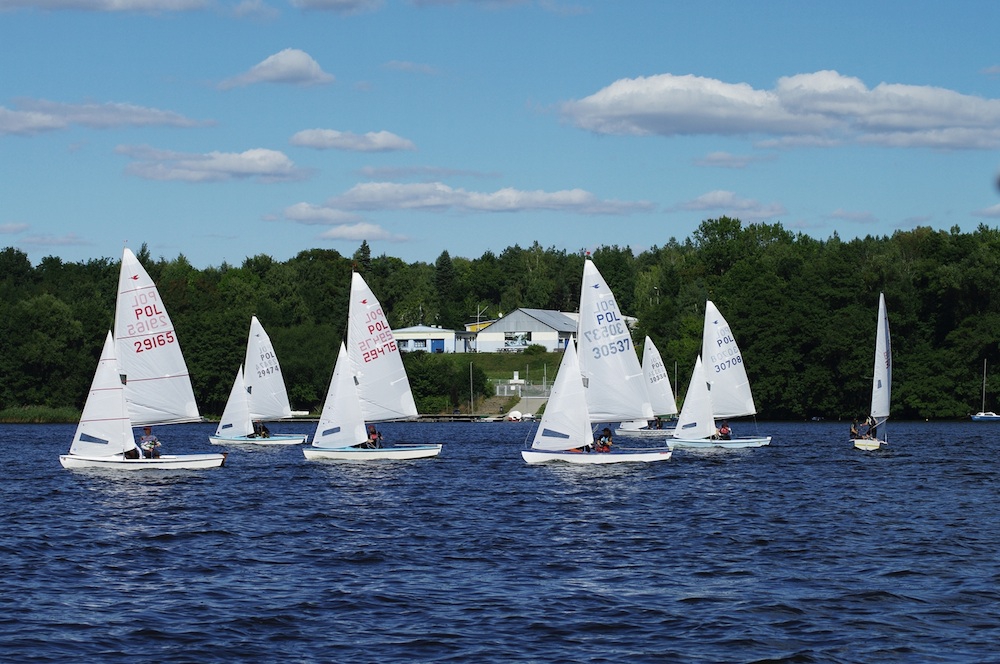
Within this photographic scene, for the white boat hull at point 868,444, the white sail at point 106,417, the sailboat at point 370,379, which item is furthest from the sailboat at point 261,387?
the white boat hull at point 868,444

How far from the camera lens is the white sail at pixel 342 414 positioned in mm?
56688

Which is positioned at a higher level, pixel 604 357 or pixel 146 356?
pixel 604 357

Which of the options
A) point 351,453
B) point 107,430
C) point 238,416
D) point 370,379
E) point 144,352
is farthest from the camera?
point 238,416

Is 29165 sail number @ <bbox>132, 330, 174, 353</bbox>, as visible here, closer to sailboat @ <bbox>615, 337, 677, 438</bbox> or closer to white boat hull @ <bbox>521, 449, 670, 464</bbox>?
white boat hull @ <bbox>521, 449, 670, 464</bbox>

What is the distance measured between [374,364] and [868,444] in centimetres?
2699

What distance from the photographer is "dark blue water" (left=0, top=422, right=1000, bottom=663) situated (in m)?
21.1

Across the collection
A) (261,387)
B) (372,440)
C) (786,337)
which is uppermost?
(786,337)

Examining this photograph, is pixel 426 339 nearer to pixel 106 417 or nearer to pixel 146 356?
pixel 146 356

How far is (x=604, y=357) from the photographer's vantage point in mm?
55656

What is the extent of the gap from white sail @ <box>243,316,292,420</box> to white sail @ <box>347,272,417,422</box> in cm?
2084

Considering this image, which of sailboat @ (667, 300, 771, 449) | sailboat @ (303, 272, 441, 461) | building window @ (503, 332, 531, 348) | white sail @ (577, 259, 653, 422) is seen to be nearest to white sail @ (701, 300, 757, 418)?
sailboat @ (667, 300, 771, 449)

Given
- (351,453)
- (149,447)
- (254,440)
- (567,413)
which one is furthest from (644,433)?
(149,447)

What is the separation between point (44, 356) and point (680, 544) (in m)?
113

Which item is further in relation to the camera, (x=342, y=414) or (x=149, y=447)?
(x=342, y=414)
